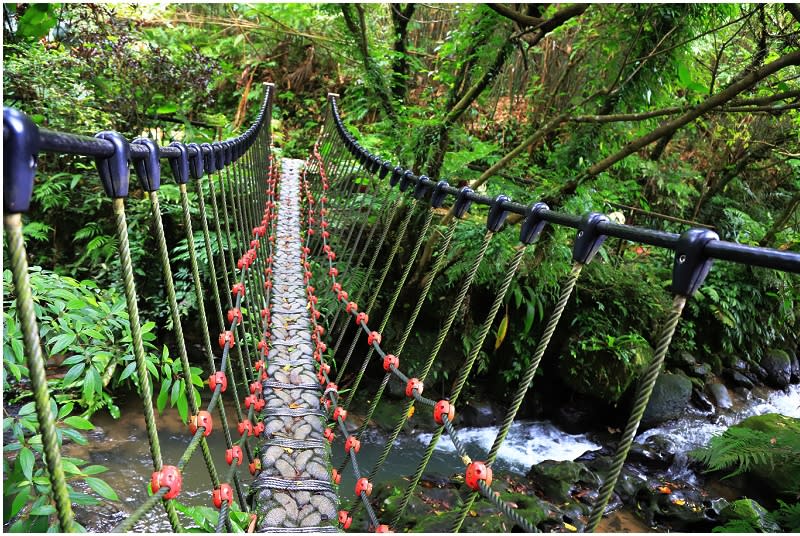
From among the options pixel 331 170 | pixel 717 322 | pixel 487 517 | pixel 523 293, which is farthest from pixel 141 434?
pixel 717 322

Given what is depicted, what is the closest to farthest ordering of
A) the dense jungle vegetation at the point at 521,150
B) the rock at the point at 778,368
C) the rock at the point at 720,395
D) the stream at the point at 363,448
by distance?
the dense jungle vegetation at the point at 521,150
the stream at the point at 363,448
the rock at the point at 720,395
the rock at the point at 778,368

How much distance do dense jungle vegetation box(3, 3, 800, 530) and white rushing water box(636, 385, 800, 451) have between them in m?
0.42

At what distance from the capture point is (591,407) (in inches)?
153

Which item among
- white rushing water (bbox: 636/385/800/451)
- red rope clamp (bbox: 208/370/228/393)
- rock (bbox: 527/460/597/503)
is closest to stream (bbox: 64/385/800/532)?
white rushing water (bbox: 636/385/800/451)

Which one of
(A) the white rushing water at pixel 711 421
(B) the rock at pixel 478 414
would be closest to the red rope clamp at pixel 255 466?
(B) the rock at pixel 478 414

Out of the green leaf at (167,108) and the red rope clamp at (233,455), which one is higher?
the green leaf at (167,108)

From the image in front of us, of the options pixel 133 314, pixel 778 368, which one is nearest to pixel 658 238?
pixel 133 314

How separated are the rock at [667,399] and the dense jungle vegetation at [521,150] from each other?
431mm

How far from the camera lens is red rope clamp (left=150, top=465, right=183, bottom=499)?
0.67 meters

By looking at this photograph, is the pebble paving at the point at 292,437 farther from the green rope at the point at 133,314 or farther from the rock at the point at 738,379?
the rock at the point at 738,379

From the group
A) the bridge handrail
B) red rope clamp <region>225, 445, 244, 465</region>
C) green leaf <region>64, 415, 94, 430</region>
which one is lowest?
red rope clamp <region>225, 445, 244, 465</region>

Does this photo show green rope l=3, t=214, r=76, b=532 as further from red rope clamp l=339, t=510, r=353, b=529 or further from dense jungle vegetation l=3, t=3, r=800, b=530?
red rope clamp l=339, t=510, r=353, b=529

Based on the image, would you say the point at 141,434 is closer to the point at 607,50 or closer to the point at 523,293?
the point at 523,293

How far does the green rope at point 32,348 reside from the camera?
441 millimetres
